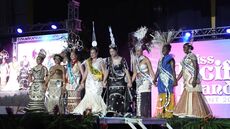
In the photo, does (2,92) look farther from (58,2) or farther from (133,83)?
(133,83)

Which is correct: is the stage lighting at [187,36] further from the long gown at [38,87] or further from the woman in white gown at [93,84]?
the long gown at [38,87]

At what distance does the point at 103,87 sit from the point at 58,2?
178 inches

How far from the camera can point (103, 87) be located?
29.9 feet

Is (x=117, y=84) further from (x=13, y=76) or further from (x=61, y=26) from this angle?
(x=13, y=76)

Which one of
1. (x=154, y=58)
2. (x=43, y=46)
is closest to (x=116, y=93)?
(x=154, y=58)

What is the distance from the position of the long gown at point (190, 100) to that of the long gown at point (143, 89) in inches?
22.0

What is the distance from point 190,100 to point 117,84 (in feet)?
4.32

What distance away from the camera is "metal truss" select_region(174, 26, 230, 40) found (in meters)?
10.2

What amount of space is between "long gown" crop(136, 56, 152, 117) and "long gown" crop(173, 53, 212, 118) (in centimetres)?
56

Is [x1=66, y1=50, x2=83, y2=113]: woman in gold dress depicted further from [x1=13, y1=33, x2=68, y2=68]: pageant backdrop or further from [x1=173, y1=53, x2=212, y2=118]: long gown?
[x1=173, y1=53, x2=212, y2=118]: long gown

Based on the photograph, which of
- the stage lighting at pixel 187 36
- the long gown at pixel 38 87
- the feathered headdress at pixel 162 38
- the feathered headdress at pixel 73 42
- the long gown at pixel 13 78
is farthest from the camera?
the long gown at pixel 13 78

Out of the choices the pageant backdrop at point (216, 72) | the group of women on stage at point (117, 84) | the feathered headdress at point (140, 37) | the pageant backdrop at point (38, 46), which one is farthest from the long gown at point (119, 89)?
the pageant backdrop at point (38, 46)

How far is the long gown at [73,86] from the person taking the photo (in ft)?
31.6

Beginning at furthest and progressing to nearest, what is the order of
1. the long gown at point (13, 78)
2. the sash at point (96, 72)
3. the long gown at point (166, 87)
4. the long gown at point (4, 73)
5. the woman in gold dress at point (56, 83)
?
the long gown at point (4, 73), the long gown at point (13, 78), the woman in gold dress at point (56, 83), the sash at point (96, 72), the long gown at point (166, 87)
